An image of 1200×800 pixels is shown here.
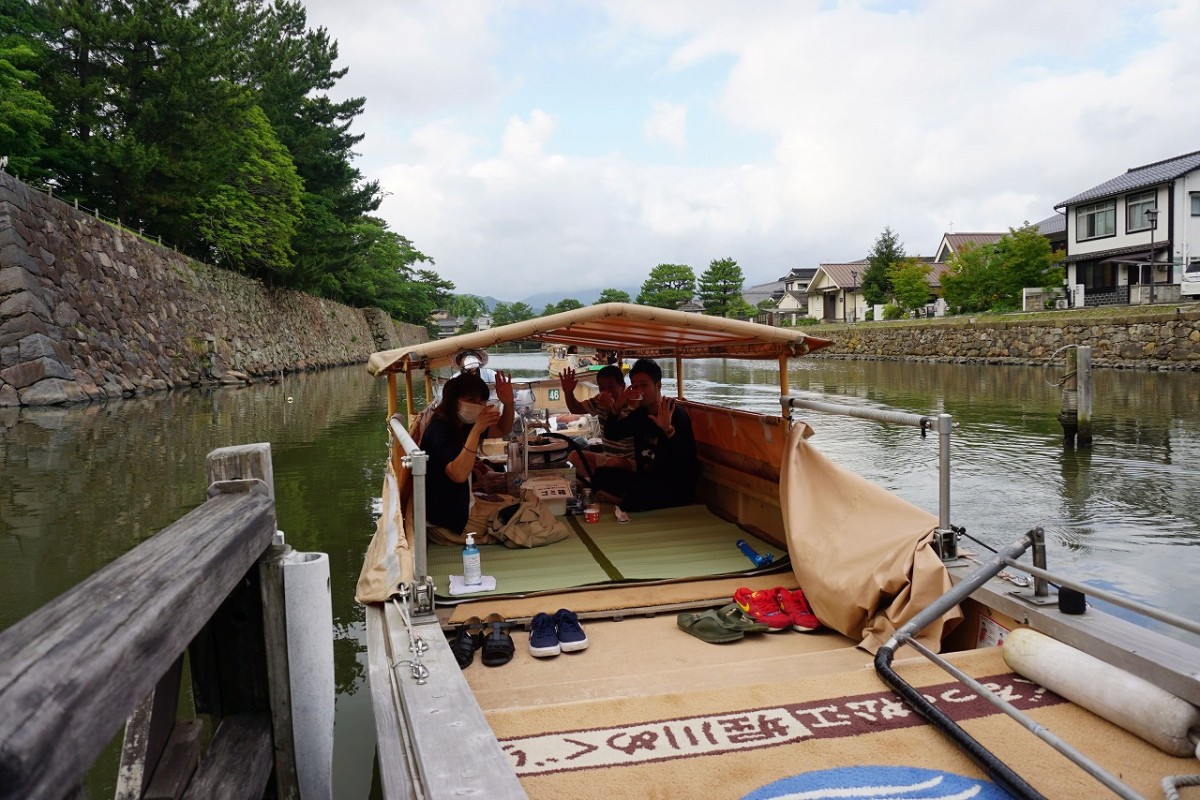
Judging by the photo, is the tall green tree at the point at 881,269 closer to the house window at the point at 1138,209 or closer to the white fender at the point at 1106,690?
the house window at the point at 1138,209

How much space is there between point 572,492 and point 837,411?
3.10 m

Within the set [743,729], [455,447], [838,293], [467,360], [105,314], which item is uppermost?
[838,293]

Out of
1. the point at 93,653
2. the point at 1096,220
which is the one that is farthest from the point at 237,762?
the point at 1096,220

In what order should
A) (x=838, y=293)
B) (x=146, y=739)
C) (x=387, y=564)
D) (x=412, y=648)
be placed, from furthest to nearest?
(x=838, y=293), (x=387, y=564), (x=412, y=648), (x=146, y=739)

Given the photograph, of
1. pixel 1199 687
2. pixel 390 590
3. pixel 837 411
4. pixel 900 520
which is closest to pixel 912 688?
pixel 1199 687

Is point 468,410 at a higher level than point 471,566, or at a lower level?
higher

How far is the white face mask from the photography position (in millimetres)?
5480

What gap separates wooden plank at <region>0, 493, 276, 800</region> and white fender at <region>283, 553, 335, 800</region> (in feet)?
1.66

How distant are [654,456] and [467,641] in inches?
123

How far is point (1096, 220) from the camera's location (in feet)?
105

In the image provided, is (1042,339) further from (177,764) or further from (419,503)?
(177,764)

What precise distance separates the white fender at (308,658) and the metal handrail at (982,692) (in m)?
2.13

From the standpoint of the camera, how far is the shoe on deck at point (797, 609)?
4129mm

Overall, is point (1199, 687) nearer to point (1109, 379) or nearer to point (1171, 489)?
point (1171, 489)
